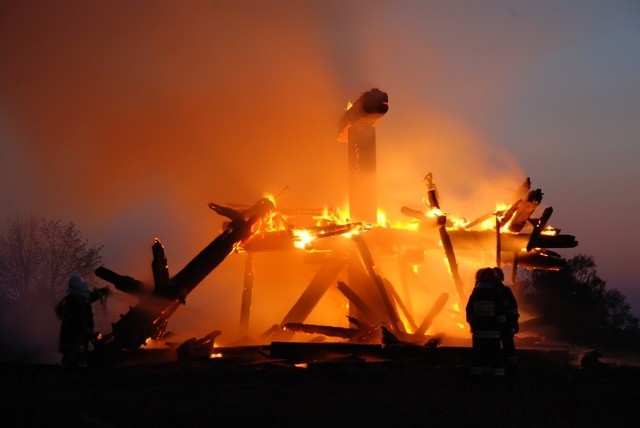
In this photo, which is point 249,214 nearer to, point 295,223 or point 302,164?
point 295,223

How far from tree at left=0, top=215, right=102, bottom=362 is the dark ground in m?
18.9

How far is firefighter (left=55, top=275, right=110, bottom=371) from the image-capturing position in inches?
399

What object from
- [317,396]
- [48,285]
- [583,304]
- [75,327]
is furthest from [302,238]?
[583,304]

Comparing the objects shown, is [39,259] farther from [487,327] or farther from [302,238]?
[487,327]

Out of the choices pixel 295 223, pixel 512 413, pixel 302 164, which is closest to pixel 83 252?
pixel 302 164

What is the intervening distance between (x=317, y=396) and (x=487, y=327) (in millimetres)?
3293

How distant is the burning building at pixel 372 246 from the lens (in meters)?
14.9

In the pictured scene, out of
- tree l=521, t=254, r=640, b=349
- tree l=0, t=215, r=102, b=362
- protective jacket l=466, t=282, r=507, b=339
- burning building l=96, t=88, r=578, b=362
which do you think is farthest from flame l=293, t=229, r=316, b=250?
tree l=521, t=254, r=640, b=349

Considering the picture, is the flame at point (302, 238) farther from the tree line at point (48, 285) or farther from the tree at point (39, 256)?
the tree at point (39, 256)

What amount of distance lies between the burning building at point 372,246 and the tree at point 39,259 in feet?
48.7

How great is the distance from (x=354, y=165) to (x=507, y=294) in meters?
8.18

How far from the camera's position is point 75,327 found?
33.4ft

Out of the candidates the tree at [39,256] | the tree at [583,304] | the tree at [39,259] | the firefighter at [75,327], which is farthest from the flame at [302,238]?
the tree at [583,304]

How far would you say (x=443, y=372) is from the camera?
10172 millimetres
